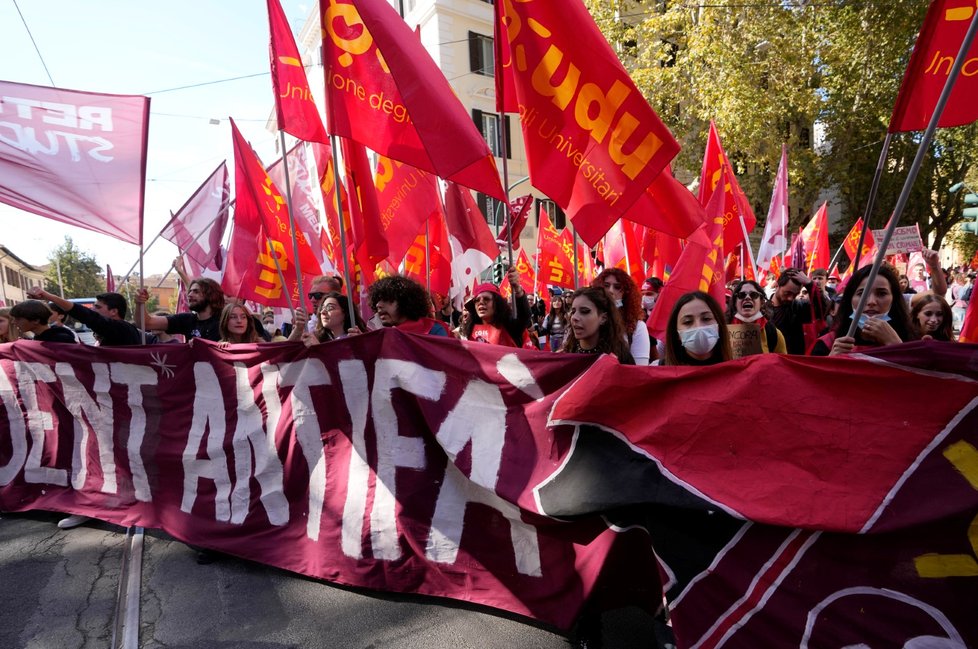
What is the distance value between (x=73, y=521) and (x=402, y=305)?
2.84 metres

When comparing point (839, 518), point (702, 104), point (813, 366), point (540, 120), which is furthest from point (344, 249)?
point (702, 104)

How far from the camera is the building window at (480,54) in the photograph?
2617cm

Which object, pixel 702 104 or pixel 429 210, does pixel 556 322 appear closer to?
pixel 429 210

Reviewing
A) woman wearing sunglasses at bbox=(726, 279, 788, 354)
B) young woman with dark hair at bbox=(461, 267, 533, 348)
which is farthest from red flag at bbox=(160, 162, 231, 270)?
woman wearing sunglasses at bbox=(726, 279, 788, 354)

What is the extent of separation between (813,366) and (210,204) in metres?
7.45

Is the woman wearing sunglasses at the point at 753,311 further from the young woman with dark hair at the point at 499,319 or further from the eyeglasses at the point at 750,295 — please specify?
the young woman with dark hair at the point at 499,319

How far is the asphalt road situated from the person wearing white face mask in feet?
4.20

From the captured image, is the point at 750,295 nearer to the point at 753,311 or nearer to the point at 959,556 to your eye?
the point at 753,311

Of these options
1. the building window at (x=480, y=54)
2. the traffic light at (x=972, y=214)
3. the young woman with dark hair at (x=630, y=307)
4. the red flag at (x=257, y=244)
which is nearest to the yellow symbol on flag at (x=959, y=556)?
the young woman with dark hair at (x=630, y=307)

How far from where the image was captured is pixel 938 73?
114 inches

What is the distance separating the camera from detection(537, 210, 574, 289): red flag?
9430 mm

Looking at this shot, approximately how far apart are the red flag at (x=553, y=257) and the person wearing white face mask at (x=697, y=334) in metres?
6.36

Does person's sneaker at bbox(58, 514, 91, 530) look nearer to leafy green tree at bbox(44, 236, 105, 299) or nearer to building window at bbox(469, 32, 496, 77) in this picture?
building window at bbox(469, 32, 496, 77)

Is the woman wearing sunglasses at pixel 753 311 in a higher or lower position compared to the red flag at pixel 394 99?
lower
